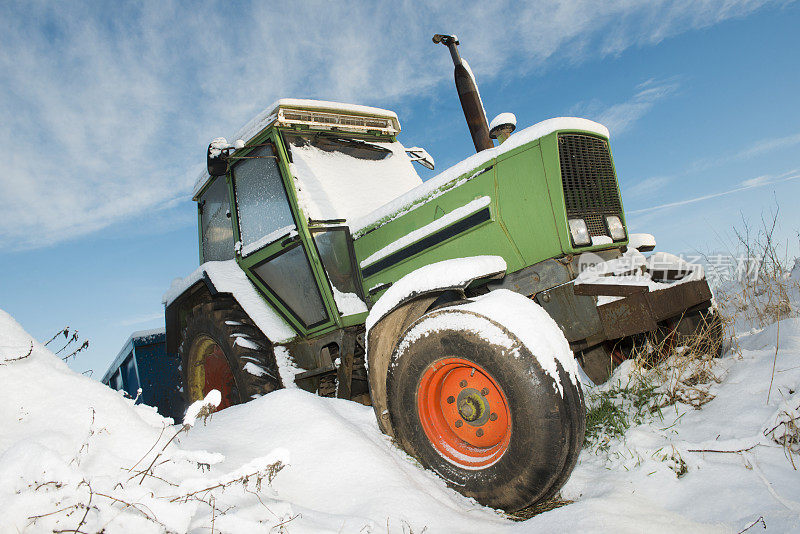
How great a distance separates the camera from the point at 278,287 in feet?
12.1

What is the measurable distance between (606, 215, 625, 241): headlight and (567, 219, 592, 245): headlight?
0.26 m

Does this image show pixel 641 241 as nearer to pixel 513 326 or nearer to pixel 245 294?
pixel 513 326

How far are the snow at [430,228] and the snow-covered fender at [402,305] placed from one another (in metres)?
0.35

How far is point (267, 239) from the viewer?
363 centimetres

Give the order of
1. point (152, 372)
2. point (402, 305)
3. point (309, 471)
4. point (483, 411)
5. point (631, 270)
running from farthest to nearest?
point (152, 372) → point (631, 270) → point (402, 305) → point (483, 411) → point (309, 471)

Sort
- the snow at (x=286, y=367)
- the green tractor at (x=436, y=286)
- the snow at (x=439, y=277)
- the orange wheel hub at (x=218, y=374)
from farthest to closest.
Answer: the orange wheel hub at (x=218, y=374), the snow at (x=286, y=367), the snow at (x=439, y=277), the green tractor at (x=436, y=286)

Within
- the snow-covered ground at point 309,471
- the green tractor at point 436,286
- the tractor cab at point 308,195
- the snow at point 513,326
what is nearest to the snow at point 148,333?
the green tractor at point 436,286

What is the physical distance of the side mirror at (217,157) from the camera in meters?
3.19

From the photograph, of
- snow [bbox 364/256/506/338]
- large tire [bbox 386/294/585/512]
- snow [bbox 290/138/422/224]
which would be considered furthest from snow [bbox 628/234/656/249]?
snow [bbox 290/138/422/224]

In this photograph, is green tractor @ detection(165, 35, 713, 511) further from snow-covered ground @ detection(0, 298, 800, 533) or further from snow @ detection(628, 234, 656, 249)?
snow-covered ground @ detection(0, 298, 800, 533)

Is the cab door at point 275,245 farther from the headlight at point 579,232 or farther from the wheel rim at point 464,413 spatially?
the headlight at point 579,232

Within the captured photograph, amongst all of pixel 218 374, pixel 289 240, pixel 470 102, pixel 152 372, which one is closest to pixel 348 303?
pixel 289 240

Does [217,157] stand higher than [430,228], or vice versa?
[217,157]

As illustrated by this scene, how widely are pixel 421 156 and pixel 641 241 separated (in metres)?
2.03
